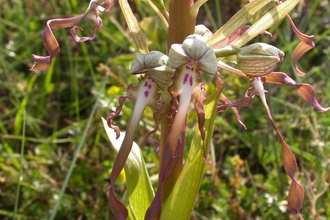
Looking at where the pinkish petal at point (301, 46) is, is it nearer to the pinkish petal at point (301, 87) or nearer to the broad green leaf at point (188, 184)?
the pinkish petal at point (301, 87)

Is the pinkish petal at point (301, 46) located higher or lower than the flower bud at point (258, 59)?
lower

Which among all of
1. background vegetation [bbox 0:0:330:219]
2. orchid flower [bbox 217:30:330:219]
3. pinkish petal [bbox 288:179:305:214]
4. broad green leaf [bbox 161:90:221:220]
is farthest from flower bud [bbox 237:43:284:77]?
background vegetation [bbox 0:0:330:219]

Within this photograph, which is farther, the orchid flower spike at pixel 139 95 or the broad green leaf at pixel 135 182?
the broad green leaf at pixel 135 182

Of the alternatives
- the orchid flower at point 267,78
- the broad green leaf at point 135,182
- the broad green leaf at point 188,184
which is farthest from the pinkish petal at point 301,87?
the broad green leaf at point 135,182

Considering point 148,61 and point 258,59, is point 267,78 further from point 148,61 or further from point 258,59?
point 148,61

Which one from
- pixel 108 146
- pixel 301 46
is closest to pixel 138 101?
pixel 301 46

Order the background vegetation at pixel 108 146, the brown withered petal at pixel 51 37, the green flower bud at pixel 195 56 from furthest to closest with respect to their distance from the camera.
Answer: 1. the background vegetation at pixel 108 146
2. the brown withered petal at pixel 51 37
3. the green flower bud at pixel 195 56

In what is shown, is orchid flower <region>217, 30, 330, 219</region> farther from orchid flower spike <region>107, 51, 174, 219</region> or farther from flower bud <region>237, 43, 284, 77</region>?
orchid flower spike <region>107, 51, 174, 219</region>

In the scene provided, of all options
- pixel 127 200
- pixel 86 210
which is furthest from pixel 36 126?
pixel 127 200
